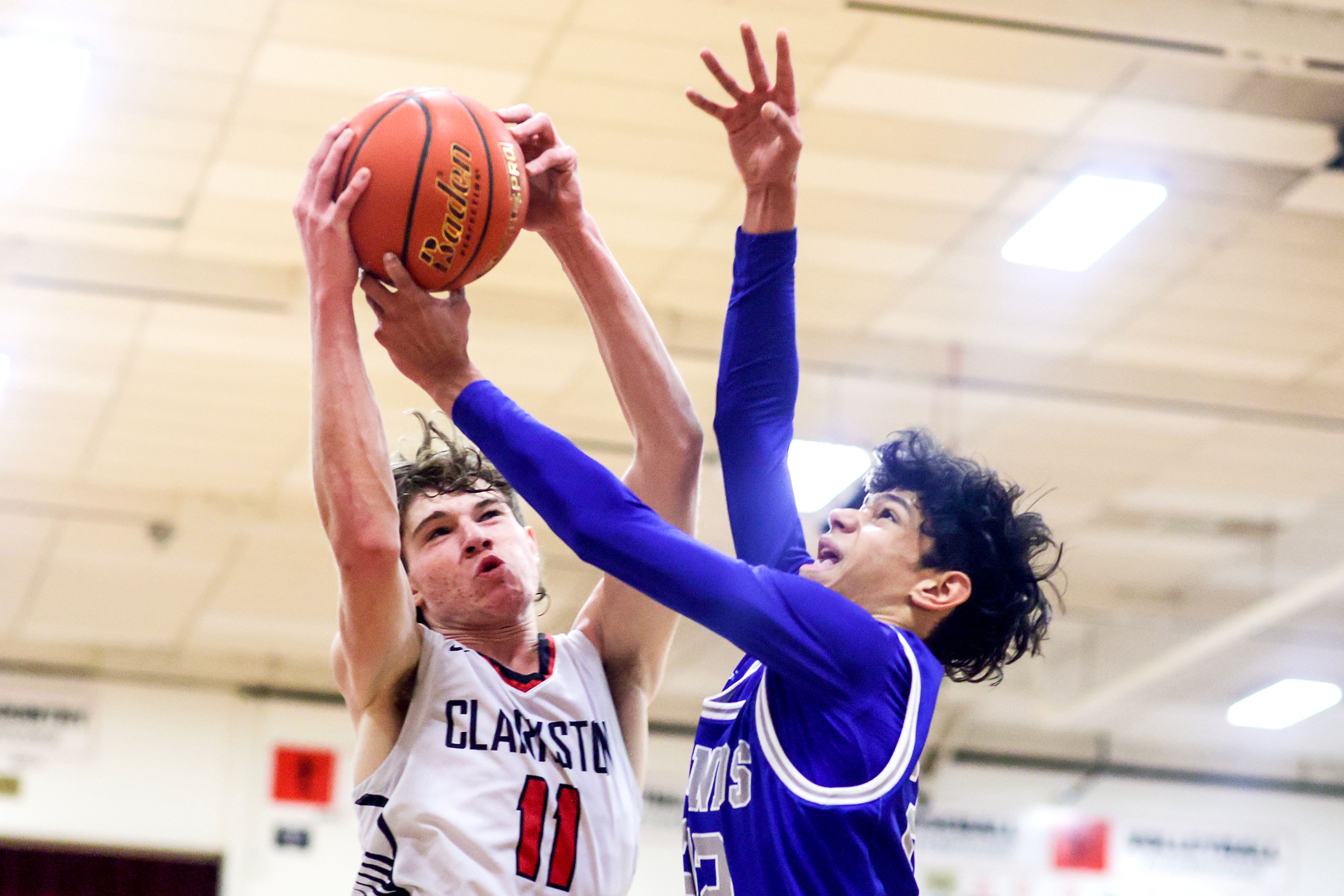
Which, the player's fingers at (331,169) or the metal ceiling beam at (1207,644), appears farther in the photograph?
the metal ceiling beam at (1207,644)

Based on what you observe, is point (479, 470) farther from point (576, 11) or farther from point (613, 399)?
point (613, 399)

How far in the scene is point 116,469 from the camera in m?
9.61

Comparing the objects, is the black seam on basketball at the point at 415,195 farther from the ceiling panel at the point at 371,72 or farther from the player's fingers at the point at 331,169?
the ceiling panel at the point at 371,72

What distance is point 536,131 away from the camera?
2.56 m

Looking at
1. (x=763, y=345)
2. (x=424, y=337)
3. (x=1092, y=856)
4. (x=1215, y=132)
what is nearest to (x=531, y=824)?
(x=424, y=337)

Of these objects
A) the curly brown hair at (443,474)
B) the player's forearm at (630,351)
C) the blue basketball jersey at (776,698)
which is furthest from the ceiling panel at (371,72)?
the blue basketball jersey at (776,698)

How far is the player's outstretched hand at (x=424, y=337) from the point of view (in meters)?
2.37

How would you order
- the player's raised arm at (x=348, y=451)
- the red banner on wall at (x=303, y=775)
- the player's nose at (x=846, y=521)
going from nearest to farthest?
the player's raised arm at (x=348, y=451) → the player's nose at (x=846, y=521) → the red banner on wall at (x=303, y=775)

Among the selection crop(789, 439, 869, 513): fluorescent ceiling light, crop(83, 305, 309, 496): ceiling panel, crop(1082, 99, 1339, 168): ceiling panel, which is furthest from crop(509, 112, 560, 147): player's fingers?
crop(789, 439, 869, 513): fluorescent ceiling light

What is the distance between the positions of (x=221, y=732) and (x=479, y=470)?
10716mm

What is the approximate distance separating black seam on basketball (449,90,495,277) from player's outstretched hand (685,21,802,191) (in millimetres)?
318

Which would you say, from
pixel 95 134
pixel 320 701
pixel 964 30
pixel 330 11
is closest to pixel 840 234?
pixel 964 30

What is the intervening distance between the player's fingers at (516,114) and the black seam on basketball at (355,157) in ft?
0.66

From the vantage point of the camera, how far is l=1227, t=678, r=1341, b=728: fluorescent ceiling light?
12750mm
